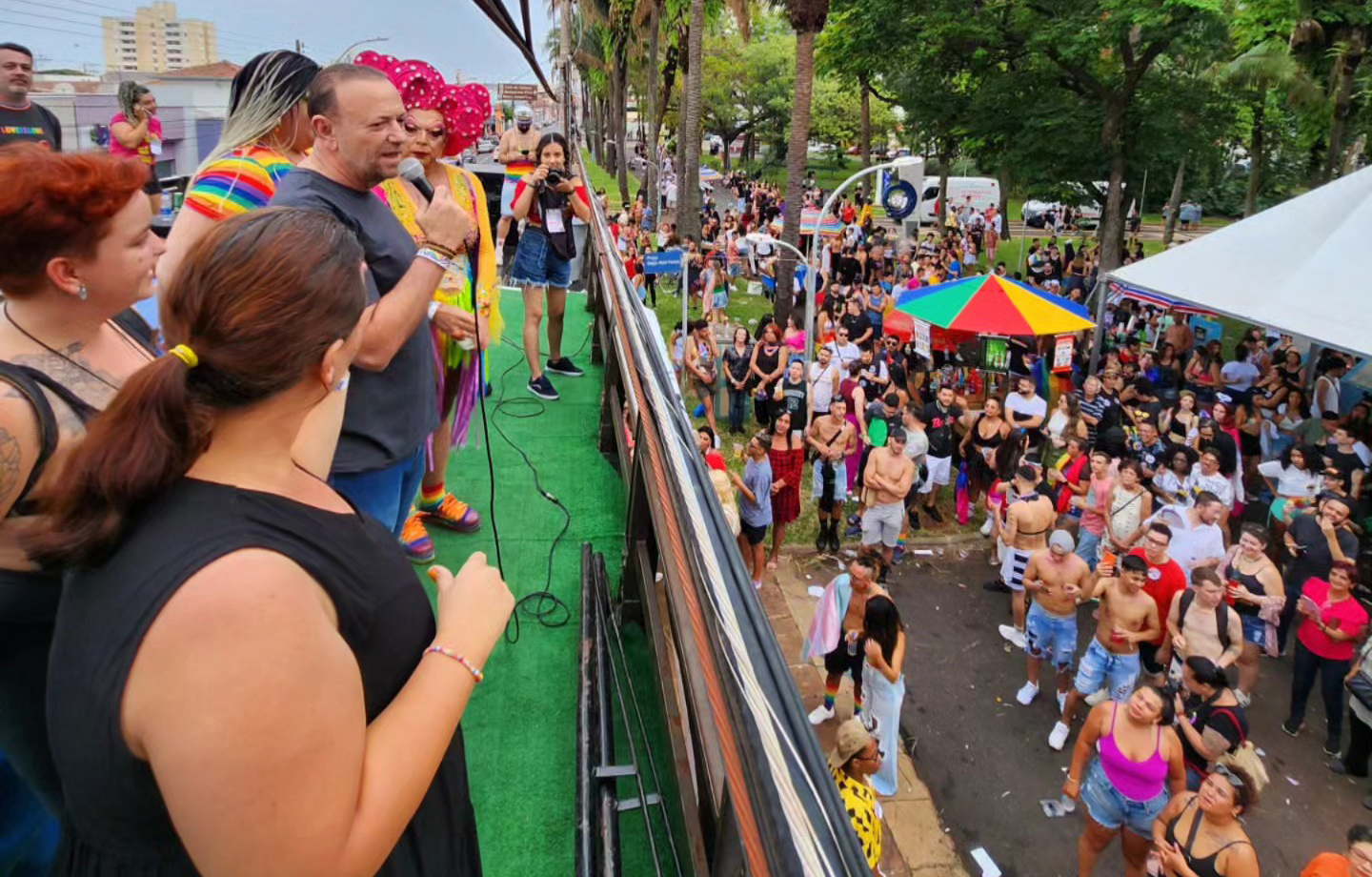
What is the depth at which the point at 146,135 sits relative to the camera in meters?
5.12

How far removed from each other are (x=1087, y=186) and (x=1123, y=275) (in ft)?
39.8

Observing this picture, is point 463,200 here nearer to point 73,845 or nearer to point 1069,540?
point 73,845

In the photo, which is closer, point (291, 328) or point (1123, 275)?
point (291, 328)

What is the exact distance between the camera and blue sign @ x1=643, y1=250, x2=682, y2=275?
11.8 metres

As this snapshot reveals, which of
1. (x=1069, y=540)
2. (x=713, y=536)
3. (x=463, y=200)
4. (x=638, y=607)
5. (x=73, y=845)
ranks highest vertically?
(x=463, y=200)

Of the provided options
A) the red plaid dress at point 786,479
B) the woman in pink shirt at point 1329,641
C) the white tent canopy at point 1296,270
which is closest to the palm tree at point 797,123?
the white tent canopy at point 1296,270

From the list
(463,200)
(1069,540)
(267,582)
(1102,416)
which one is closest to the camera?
(267,582)

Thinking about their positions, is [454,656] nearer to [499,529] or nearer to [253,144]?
[253,144]

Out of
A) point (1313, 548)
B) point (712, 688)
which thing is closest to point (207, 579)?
point (712, 688)

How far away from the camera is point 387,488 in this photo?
2348mm

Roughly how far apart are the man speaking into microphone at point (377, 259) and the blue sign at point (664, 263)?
31.5 ft

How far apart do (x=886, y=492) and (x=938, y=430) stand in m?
1.73

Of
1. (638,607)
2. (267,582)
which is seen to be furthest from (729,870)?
(638,607)

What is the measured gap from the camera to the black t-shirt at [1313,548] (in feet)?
22.0
